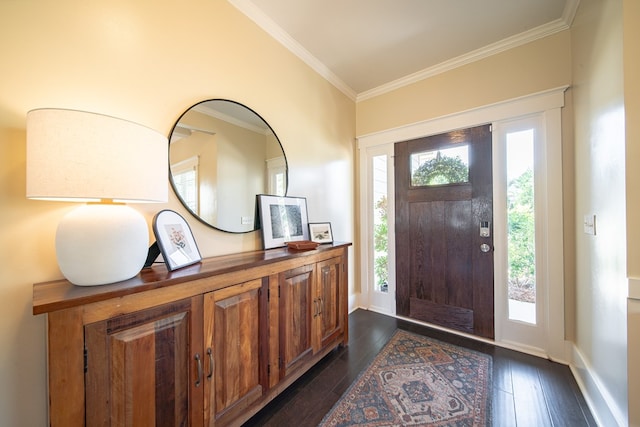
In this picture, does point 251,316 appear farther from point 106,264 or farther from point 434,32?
point 434,32

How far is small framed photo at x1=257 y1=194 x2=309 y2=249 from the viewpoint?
1.82 meters

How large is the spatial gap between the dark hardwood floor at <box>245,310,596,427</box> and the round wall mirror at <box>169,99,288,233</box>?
3.84 ft

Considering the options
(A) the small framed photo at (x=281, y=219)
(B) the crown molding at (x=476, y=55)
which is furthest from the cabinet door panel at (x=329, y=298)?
(B) the crown molding at (x=476, y=55)

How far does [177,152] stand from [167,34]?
2.21ft

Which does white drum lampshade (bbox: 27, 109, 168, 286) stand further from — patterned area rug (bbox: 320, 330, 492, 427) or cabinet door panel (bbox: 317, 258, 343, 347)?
patterned area rug (bbox: 320, 330, 492, 427)

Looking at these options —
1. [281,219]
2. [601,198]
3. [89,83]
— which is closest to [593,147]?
[601,198]

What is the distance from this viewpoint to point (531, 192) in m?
2.08

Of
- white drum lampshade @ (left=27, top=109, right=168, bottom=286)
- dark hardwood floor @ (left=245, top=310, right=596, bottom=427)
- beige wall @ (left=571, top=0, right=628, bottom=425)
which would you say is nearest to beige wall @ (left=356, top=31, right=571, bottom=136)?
beige wall @ (left=571, top=0, right=628, bottom=425)

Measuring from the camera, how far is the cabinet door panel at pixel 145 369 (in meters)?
0.84

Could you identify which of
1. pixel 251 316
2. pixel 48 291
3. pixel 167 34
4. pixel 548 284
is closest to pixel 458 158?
pixel 548 284

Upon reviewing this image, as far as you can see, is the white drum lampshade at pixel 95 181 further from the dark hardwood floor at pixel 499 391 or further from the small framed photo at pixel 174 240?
the dark hardwood floor at pixel 499 391

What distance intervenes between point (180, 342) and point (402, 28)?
2.68 metres

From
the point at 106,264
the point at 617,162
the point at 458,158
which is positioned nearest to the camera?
the point at 106,264

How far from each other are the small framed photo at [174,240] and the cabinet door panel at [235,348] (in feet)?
0.81
